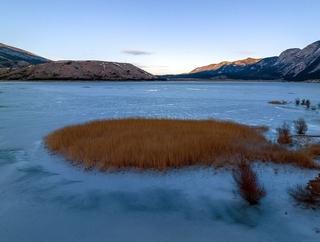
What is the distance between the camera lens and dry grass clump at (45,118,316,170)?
47.2 feet

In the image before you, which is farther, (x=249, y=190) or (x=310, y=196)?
(x=249, y=190)

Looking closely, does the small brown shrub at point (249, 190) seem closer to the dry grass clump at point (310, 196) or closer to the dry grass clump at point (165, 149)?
the dry grass clump at point (310, 196)

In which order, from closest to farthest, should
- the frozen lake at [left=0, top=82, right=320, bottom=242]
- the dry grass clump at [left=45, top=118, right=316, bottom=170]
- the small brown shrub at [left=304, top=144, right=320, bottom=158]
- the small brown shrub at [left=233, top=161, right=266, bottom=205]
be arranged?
the frozen lake at [left=0, top=82, right=320, bottom=242], the small brown shrub at [left=233, top=161, right=266, bottom=205], the dry grass clump at [left=45, top=118, right=316, bottom=170], the small brown shrub at [left=304, top=144, right=320, bottom=158]

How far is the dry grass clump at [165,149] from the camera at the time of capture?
14.4 metres

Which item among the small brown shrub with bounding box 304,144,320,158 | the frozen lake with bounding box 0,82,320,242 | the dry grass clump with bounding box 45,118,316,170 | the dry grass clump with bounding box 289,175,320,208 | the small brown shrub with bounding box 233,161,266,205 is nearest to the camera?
the frozen lake with bounding box 0,82,320,242

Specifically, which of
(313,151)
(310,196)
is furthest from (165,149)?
(313,151)

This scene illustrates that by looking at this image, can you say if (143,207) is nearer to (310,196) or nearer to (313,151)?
(310,196)

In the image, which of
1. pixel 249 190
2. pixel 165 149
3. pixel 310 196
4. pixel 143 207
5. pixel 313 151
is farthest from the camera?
pixel 313 151

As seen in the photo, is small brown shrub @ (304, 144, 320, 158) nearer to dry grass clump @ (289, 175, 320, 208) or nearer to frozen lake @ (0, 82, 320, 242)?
frozen lake @ (0, 82, 320, 242)

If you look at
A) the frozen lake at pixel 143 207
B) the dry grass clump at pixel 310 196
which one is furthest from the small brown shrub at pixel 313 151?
the dry grass clump at pixel 310 196

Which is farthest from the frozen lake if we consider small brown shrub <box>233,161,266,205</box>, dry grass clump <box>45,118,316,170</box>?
dry grass clump <box>45,118,316,170</box>

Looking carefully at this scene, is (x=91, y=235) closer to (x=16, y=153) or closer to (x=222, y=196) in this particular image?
(x=222, y=196)

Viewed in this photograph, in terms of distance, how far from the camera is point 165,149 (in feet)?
49.8

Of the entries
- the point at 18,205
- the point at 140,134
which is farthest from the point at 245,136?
the point at 18,205
